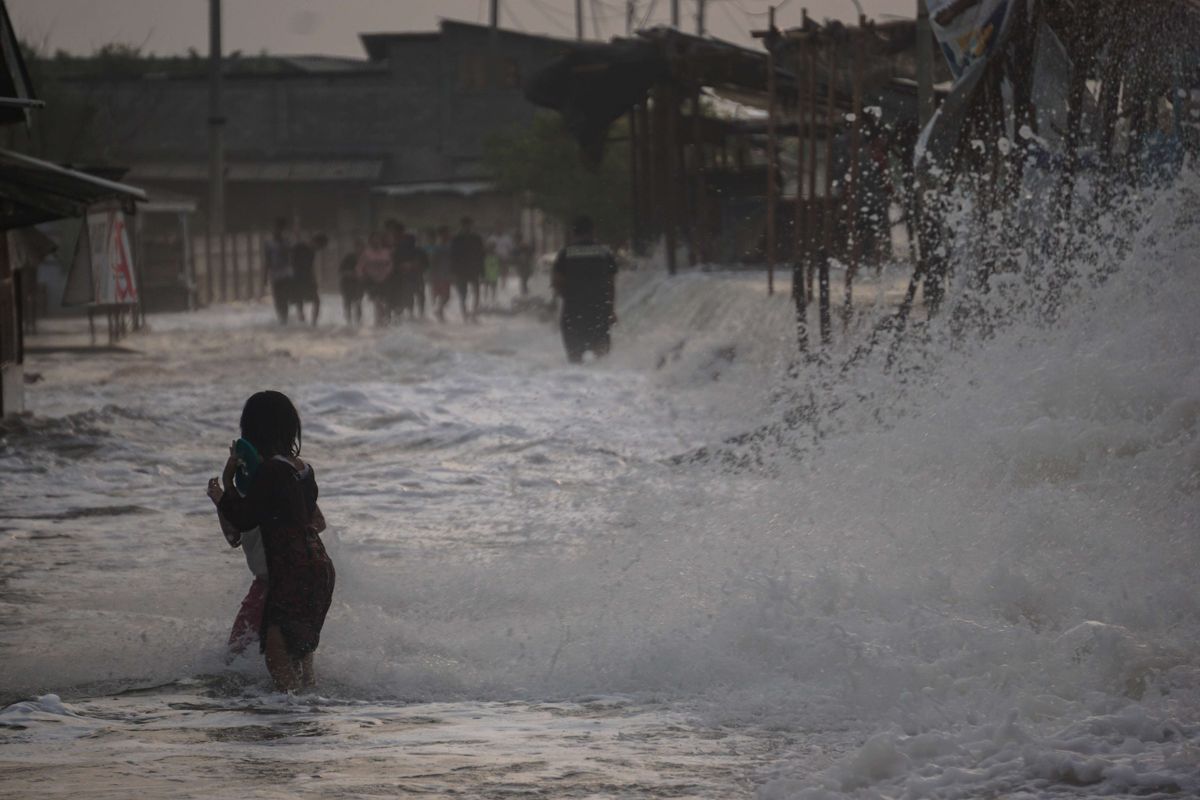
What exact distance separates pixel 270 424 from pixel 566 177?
2723 cm

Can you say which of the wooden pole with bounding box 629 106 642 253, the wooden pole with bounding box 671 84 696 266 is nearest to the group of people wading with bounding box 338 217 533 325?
the wooden pole with bounding box 629 106 642 253

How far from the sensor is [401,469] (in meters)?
12.9

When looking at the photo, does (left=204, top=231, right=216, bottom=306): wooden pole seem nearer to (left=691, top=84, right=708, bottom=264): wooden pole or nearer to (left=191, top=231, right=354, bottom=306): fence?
(left=191, top=231, right=354, bottom=306): fence

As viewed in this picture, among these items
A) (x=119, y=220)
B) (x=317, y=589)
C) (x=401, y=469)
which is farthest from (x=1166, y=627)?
(x=119, y=220)

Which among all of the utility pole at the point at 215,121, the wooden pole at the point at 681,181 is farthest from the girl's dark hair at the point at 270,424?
the utility pole at the point at 215,121

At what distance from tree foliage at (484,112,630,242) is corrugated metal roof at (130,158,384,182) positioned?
16151 millimetres

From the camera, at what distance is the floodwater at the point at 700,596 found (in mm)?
5141

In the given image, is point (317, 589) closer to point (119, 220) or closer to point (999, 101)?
point (999, 101)

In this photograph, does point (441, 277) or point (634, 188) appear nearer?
point (634, 188)

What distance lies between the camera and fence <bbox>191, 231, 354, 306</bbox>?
3797 centimetres

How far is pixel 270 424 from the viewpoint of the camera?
6.19 meters

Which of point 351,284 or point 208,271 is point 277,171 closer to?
point 208,271

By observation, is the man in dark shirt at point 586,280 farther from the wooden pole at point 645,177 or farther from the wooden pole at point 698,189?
the wooden pole at point 645,177

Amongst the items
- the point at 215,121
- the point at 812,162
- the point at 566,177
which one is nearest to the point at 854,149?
the point at 812,162
